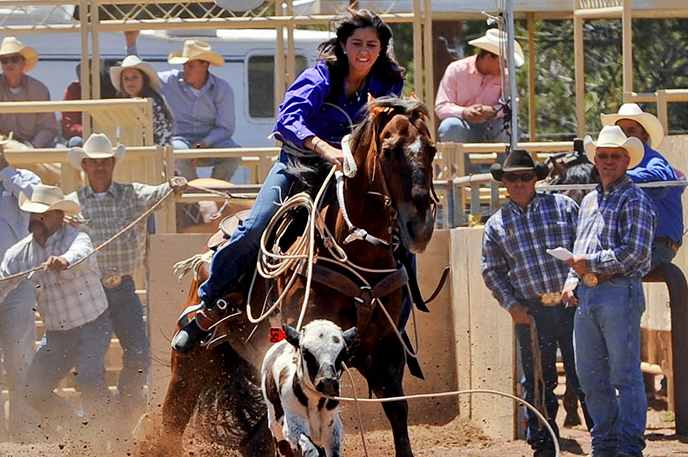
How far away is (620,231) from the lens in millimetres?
7320

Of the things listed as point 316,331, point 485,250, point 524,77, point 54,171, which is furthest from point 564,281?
point 524,77

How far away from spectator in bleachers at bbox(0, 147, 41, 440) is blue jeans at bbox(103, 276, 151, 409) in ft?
2.20

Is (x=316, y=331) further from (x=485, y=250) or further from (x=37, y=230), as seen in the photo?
(x=37, y=230)

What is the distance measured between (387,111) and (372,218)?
0.49 m

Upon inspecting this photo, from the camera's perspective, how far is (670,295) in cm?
807

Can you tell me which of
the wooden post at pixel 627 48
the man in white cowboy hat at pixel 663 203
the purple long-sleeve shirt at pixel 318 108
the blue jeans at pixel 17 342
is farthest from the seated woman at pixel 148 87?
the purple long-sleeve shirt at pixel 318 108

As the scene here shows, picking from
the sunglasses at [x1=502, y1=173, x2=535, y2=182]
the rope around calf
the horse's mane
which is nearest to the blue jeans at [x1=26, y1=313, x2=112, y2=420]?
the rope around calf

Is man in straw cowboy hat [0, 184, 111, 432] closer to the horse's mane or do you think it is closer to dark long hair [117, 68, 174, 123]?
dark long hair [117, 68, 174, 123]

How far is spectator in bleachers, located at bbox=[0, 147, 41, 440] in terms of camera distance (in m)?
9.36

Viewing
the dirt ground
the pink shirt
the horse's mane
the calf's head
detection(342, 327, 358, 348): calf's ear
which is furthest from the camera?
the pink shirt

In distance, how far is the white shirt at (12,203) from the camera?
9.54 m

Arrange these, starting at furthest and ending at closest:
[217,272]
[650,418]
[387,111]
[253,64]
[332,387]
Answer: [253,64] < [650,418] < [217,272] < [387,111] < [332,387]

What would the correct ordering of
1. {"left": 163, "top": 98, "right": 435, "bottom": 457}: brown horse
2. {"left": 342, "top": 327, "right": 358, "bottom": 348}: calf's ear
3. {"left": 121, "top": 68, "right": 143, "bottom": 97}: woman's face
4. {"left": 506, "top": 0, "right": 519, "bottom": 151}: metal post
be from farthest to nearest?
{"left": 121, "top": 68, "right": 143, "bottom": 97}: woman's face < {"left": 506, "top": 0, "right": 519, "bottom": 151}: metal post < {"left": 163, "top": 98, "right": 435, "bottom": 457}: brown horse < {"left": 342, "top": 327, "right": 358, "bottom": 348}: calf's ear

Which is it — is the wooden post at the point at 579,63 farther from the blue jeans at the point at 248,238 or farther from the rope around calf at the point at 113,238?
the blue jeans at the point at 248,238
